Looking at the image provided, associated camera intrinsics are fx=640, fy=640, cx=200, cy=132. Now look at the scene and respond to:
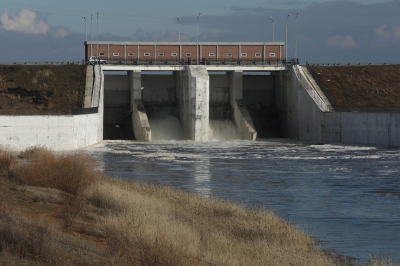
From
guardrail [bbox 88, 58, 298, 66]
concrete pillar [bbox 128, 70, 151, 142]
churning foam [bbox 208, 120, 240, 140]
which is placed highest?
guardrail [bbox 88, 58, 298, 66]

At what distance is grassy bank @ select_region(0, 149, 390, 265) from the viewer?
10.2 metres

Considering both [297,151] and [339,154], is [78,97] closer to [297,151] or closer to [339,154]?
[297,151]

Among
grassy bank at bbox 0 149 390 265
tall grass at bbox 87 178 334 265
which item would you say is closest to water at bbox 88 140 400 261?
tall grass at bbox 87 178 334 265

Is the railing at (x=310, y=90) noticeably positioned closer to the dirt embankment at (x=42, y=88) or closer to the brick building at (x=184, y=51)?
the brick building at (x=184, y=51)

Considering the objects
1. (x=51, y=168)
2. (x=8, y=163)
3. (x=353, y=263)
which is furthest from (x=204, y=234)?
(x=8, y=163)

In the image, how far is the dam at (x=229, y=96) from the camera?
180 ft

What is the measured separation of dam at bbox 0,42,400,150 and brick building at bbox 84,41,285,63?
118mm

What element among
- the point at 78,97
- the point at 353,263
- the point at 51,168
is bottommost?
the point at 353,263

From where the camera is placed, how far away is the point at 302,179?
29016 mm

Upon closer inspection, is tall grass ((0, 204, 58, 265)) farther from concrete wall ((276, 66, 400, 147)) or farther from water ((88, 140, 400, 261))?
concrete wall ((276, 66, 400, 147))

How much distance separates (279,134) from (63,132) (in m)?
30.7

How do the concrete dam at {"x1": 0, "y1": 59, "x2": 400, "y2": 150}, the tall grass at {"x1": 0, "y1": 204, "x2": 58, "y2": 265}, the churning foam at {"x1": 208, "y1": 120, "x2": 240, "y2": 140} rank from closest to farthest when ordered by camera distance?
the tall grass at {"x1": 0, "y1": 204, "x2": 58, "y2": 265} → the concrete dam at {"x1": 0, "y1": 59, "x2": 400, "y2": 150} → the churning foam at {"x1": 208, "y1": 120, "x2": 240, "y2": 140}

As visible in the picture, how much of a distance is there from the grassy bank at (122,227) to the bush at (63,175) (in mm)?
31

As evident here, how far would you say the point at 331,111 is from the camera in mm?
56188
